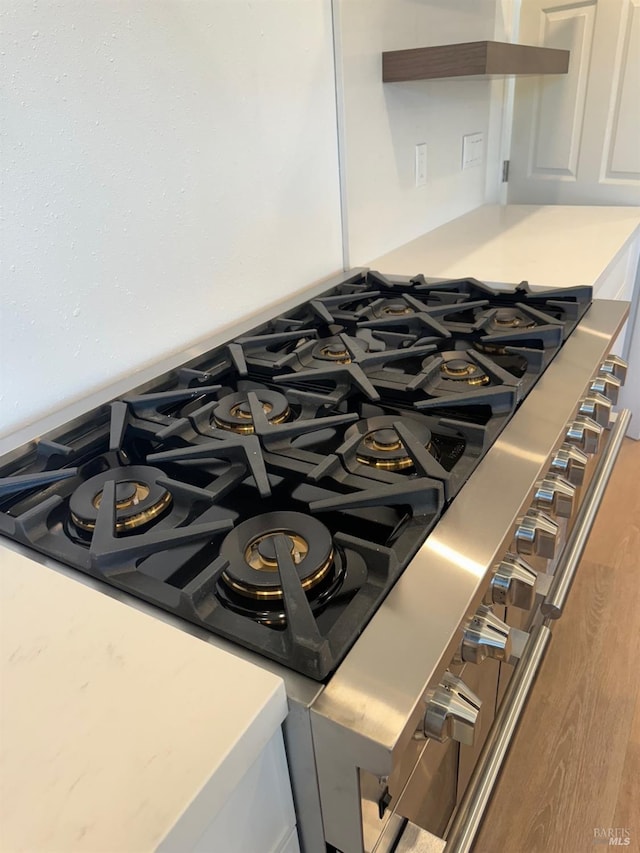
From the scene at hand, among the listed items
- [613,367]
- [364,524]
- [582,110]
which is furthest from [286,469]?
[582,110]

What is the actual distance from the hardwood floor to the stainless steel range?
479 mm

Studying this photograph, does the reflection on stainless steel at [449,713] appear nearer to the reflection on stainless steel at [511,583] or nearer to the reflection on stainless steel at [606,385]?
the reflection on stainless steel at [511,583]

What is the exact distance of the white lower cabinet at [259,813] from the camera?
1.44ft

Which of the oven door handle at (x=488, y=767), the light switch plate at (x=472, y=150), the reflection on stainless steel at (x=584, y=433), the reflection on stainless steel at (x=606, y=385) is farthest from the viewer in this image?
the light switch plate at (x=472, y=150)

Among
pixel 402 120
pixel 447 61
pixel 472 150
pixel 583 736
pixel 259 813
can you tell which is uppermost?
pixel 447 61

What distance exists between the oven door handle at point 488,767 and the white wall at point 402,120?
2.88 feet

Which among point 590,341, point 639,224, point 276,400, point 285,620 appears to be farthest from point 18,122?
point 639,224

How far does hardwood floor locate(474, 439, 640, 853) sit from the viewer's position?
1.15 metres

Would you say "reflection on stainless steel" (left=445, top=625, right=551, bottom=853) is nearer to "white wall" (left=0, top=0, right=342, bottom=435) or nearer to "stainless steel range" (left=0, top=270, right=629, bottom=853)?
"stainless steel range" (left=0, top=270, right=629, bottom=853)

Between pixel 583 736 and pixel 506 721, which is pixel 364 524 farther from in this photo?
pixel 583 736

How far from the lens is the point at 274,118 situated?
1123 mm

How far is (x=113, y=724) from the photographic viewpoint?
0.41 m

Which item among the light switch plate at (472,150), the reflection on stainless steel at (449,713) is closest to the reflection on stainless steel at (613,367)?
the reflection on stainless steel at (449,713)

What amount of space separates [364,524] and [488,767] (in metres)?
0.31
